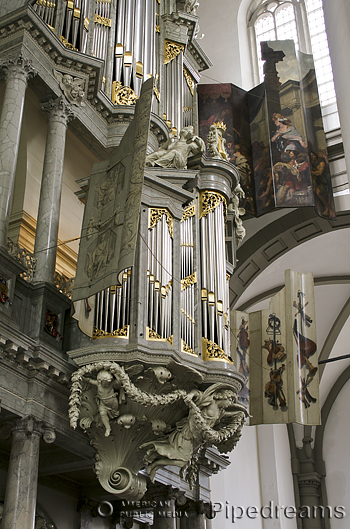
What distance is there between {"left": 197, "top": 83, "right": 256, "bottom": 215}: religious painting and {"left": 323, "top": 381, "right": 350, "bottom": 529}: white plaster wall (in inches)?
311

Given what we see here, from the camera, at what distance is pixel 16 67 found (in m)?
9.21

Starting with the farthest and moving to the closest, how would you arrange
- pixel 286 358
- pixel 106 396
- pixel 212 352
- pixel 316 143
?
pixel 316 143 < pixel 286 358 < pixel 212 352 < pixel 106 396

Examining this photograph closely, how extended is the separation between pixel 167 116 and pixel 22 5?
3.99 meters

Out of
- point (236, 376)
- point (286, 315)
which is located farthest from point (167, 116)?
point (236, 376)

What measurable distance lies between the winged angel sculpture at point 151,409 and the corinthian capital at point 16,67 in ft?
14.9

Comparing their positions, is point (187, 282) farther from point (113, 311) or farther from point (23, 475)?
point (23, 475)

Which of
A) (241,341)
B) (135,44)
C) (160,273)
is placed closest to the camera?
(160,273)

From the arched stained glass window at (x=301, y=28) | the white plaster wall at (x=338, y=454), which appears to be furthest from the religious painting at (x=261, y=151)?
the white plaster wall at (x=338, y=454)

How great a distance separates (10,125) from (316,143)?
7760 millimetres

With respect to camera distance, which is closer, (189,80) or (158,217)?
(158,217)

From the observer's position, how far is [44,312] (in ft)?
26.1

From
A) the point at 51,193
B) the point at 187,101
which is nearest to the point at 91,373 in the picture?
the point at 51,193

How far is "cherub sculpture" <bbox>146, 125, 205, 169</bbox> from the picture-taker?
385 inches

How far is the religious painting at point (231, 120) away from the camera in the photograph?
14531 mm
